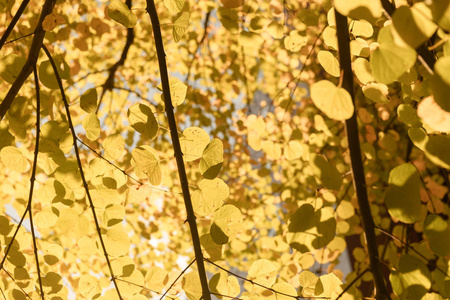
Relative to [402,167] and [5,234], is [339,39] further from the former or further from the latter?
[5,234]

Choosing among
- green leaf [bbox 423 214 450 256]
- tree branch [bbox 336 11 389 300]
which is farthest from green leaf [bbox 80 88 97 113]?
green leaf [bbox 423 214 450 256]

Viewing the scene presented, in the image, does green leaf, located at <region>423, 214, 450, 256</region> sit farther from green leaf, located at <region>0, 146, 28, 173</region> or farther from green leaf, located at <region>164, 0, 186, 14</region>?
green leaf, located at <region>0, 146, 28, 173</region>

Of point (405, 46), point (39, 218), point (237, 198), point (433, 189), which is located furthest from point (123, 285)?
point (237, 198)

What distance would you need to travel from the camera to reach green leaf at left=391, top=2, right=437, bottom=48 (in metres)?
0.28

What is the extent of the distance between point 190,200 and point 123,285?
0.22 meters

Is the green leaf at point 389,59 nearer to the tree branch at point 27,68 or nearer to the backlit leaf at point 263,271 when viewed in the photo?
the backlit leaf at point 263,271

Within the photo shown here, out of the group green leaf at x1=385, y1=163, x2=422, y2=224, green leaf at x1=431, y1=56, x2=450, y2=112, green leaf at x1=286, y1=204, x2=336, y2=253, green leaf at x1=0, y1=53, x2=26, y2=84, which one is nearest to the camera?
green leaf at x1=431, y1=56, x2=450, y2=112

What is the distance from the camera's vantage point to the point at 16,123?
23.8 inches

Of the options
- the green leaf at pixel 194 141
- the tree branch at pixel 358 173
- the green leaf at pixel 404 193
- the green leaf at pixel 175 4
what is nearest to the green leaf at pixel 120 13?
the green leaf at pixel 175 4

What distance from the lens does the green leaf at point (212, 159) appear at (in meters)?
0.49

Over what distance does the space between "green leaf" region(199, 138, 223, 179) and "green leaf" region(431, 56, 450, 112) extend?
0.86 feet

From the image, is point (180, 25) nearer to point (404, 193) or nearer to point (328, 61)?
point (328, 61)

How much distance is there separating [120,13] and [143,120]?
0.44 feet

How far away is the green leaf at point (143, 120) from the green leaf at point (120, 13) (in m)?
0.11
